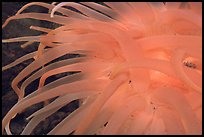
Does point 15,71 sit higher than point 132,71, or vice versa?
point 15,71

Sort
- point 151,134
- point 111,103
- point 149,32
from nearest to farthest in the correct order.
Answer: point 151,134 → point 111,103 → point 149,32

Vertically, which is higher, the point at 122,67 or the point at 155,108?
the point at 122,67

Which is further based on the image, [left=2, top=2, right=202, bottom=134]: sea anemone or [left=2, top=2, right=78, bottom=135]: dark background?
[left=2, top=2, right=78, bottom=135]: dark background

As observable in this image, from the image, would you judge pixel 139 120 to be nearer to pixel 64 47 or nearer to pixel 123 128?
pixel 123 128

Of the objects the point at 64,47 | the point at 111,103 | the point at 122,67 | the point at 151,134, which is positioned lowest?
the point at 151,134

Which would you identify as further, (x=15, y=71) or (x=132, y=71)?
(x=15, y=71)

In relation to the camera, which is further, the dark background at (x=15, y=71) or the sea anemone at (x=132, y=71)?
the dark background at (x=15, y=71)

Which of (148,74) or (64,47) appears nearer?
(148,74)

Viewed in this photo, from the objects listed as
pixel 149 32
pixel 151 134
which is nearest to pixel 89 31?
pixel 149 32
